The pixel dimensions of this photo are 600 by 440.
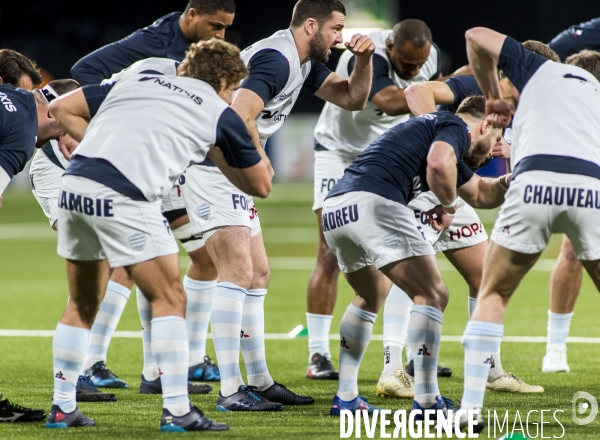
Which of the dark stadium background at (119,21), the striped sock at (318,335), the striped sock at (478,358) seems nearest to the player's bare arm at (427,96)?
the striped sock at (478,358)

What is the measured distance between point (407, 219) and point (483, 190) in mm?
655

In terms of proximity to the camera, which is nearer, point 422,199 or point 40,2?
point 422,199

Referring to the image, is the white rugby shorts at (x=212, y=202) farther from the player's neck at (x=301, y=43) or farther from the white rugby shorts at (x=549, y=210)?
the white rugby shorts at (x=549, y=210)

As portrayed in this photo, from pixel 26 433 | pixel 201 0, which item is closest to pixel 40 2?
pixel 201 0

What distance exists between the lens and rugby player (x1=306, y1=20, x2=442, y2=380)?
23.7 feet

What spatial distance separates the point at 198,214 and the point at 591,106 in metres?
2.44

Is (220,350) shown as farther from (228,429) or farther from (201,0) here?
(201,0)

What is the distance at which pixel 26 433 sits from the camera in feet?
15.9

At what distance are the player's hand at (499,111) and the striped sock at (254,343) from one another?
74.2 inches

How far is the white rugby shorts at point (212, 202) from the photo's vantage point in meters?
5.76

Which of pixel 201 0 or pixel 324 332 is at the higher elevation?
pixel 201 0

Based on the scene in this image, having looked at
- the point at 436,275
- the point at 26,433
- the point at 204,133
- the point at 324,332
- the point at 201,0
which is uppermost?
the point at 201,0

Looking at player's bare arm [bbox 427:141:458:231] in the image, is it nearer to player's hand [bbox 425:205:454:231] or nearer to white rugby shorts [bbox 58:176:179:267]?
player's hand [bbox 425:205:454:231]

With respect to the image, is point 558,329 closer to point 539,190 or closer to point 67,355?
point 539,190
